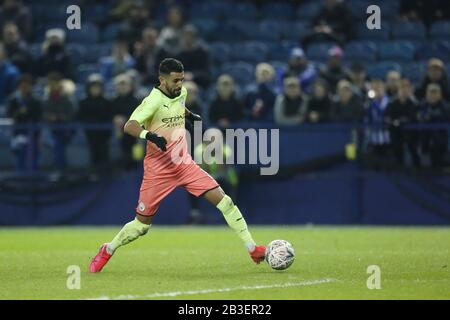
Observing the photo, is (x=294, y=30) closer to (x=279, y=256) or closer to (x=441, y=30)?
(x=441, y=30)

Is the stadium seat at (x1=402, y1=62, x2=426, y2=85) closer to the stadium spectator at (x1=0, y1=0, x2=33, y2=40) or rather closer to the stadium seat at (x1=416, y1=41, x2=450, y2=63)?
the stadium seat at (x1=416, y1=41, x2=450, y2=63)

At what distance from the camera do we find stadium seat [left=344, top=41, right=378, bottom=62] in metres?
22.3

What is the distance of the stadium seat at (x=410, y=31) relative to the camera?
74.1 ft

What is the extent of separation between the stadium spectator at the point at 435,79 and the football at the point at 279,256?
340 inches

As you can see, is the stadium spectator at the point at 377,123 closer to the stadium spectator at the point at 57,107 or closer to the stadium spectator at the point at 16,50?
the stadium spectator at the point at 57,107

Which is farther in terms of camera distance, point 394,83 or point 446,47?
point 446,47

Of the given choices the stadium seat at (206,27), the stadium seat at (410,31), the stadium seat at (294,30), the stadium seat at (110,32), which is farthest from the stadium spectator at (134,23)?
the stadium seat at (410,31)

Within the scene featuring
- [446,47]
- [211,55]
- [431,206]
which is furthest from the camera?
[211,55]

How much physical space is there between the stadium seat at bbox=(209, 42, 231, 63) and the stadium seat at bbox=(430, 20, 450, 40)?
4181mm
